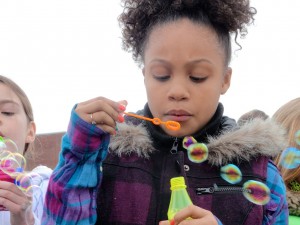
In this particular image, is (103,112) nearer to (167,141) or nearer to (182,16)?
(167,141)

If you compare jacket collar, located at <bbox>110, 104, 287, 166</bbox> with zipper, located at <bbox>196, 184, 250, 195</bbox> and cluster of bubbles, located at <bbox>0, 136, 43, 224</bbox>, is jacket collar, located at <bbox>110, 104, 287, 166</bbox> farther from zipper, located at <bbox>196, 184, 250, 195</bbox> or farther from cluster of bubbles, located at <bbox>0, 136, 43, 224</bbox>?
cluster of bubbles, located at <bbox>0, 136, 43, 224</bbox>

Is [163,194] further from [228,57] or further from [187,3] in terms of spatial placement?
[187,3]

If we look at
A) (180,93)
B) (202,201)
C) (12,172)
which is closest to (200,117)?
(180,93)

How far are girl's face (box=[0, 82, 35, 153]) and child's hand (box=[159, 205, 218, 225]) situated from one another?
1.26 meters

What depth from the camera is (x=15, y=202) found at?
175cm

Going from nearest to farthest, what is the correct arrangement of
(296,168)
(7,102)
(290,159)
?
(290,159) < (7,102) < (296,168)

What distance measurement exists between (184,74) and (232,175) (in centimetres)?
37

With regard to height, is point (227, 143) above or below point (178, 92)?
below

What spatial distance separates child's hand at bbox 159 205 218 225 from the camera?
114 cm

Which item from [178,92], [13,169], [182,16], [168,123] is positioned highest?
[182,16]

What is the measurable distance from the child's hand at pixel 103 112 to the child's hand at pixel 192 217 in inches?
13.8

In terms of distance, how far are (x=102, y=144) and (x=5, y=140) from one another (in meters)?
0.89

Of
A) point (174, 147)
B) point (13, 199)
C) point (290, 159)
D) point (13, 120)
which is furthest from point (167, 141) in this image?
point (13, 120)

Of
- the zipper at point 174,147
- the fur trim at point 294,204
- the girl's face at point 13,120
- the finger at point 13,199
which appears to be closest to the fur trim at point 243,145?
the zipper at point 174,147
